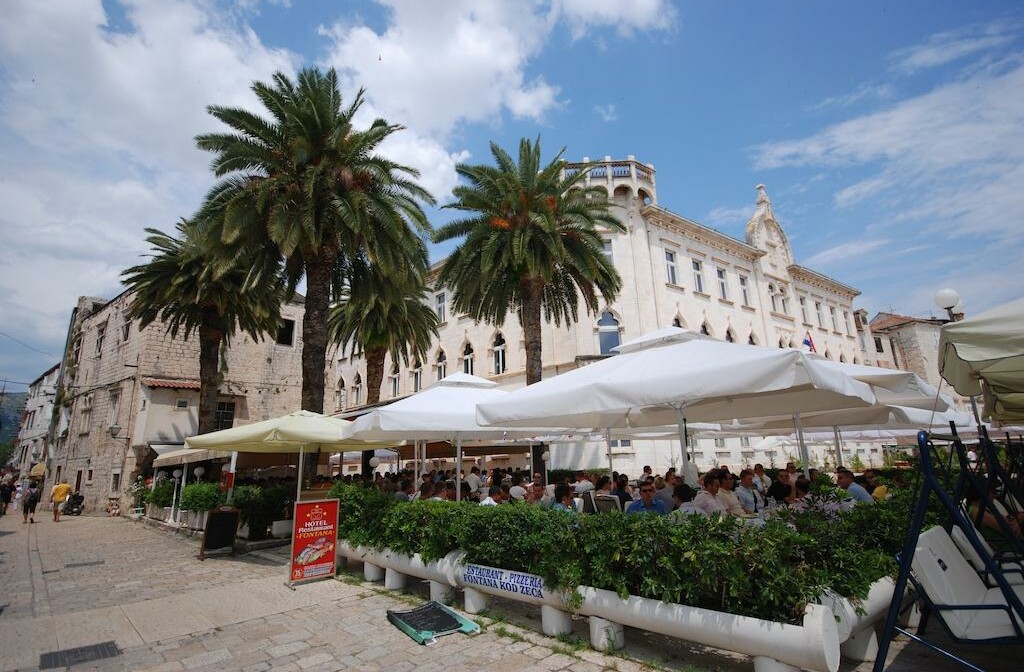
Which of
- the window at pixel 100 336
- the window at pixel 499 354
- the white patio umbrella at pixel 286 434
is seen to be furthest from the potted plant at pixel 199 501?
the window at pixel 100 336

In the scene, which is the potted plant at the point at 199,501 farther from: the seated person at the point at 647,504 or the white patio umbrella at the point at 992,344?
the white patio umbrella at the point at 992,344

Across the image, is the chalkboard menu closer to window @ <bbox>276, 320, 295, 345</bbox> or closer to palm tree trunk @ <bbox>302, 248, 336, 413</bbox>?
palm tree trunk @ <bbox>302, 248, 336, 413</bbox>

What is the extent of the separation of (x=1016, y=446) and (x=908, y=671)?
3101 millimetres

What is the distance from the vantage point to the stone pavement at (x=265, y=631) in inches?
195

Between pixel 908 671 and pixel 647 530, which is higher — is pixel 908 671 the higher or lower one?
the lower one

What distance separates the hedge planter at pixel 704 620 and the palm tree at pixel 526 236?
35.8ft

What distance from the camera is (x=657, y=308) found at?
26203 mm

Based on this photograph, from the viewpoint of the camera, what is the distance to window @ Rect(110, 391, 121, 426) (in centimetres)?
2777

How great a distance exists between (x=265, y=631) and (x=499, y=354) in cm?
2258

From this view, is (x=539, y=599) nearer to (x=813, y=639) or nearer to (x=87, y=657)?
(x=813, y=639)

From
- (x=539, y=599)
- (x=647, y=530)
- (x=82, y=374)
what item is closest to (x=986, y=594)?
(x=647, y=530)

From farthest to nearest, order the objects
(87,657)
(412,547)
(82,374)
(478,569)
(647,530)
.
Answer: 1. (82,374)
2. (412,547)
3. (478,569)
4. (87,657)
5. (647,530)

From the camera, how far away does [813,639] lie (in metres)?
Answer: 3.79

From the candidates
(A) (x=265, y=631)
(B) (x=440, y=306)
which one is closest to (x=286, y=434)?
(A) (x=265, y=631)
